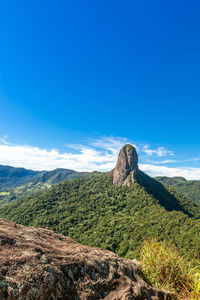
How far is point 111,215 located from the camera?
90.6 metres

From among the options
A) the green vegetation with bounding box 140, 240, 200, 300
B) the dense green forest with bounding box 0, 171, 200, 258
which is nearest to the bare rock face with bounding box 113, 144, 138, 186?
the dense green forest with bounding box 0, 171, 200, 258

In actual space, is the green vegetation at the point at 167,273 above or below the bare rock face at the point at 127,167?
below

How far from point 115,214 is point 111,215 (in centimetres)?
263

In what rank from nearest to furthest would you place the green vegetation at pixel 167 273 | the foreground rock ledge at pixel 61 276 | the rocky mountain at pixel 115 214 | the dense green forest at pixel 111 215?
the foreground rock ledge at pixel 61 276, the green vegetation at pixel 167 273, the dense green forest at pixel 111 215, the rocky mountain at pixel 115 214

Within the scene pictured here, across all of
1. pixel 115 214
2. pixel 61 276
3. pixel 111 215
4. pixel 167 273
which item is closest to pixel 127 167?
pixel 115 214

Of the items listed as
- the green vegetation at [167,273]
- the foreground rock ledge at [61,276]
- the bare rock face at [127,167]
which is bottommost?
the green vegetation at [167,273]

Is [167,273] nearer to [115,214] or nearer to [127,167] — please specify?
[115,214]

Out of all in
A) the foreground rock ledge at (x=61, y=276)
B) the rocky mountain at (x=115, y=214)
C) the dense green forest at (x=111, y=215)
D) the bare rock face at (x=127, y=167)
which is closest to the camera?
the foreground rock ledge at (x=61, y=276)

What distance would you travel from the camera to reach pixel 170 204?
105250 millimetres

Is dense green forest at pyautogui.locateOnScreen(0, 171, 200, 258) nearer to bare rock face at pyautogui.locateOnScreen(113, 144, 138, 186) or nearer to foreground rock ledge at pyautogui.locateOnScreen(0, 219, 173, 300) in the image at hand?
bare rock face at pyautogui.locateOnScreen(113, 144, 138, 186)

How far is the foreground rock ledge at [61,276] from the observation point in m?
2.60

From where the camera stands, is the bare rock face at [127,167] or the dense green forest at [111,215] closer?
the dense green forest at [111,215]

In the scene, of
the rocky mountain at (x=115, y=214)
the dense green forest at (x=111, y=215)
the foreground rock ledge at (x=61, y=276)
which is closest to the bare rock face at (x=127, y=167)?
the rocky mountain at (x=115, y=214)

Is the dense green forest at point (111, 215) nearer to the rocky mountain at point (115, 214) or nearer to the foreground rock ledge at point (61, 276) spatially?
the rocky mountain at point (115, 214)
